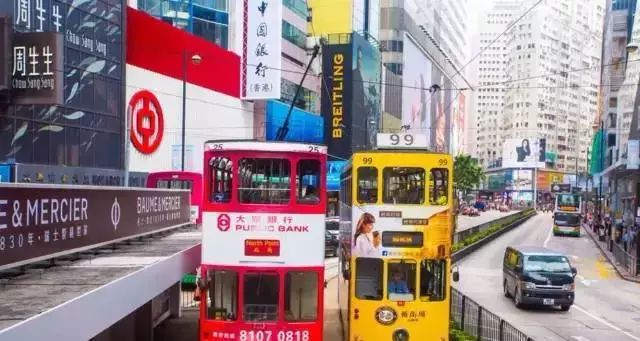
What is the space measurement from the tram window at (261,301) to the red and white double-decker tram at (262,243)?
17 millimetres

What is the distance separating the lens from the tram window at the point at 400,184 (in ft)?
44.3

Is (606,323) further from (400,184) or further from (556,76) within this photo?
(556,76)

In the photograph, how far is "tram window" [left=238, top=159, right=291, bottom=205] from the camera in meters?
A: 12.0

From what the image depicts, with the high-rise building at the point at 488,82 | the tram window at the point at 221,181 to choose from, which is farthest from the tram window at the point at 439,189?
the high-rise building at the point at 488,82

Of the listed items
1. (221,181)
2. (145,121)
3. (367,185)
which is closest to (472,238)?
(145,121)

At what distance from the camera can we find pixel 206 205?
1202 centimetres

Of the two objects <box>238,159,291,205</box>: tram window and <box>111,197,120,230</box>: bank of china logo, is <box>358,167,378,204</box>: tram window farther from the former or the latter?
<box>111,197,120,230</box>: bank of china logo

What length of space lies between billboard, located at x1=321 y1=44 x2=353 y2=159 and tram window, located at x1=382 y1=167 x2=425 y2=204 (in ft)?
154

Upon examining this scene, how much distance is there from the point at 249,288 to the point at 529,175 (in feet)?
437

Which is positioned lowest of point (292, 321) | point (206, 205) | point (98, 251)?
point (292, 321)

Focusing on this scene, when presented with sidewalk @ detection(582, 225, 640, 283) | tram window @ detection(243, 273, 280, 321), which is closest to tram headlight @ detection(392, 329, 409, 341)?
tram window @ detection(243, 273, 280, 321)

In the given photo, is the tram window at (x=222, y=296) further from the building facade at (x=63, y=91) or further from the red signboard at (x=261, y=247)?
the building facade at (x=63, y=91)

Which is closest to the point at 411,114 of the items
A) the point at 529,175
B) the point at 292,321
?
the point at 529,175

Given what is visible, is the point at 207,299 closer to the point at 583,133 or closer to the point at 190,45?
the point at 190,45
